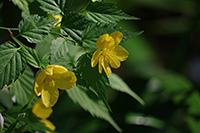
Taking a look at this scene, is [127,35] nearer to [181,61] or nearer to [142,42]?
[181,61]

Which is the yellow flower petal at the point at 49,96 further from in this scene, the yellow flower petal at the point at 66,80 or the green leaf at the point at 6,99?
the green leaf at the point at 6,99

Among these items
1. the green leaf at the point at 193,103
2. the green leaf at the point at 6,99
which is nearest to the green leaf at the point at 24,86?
the green leaf at the point at 6,99

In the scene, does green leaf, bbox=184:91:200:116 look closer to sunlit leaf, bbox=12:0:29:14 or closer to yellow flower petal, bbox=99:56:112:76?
yellow flower petal, bbox=99:56:112:76

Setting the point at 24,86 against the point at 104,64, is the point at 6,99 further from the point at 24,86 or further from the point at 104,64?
the point at 104,64

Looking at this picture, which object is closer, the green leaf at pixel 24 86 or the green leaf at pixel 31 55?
the green leaf at pixel 31 55

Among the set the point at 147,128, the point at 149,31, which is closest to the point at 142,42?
the point at 149,31

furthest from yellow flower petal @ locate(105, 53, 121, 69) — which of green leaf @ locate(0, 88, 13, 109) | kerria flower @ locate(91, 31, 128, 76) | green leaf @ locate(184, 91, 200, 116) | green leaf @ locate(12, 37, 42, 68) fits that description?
green leaf @ locate(184, 91, 200, 116)
